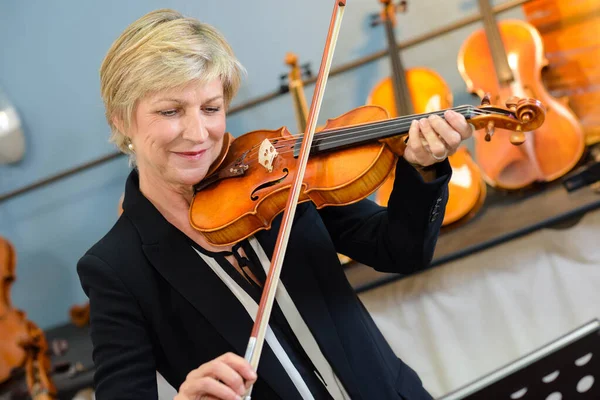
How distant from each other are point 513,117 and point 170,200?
55cm

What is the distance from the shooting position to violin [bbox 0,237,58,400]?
2.16 m

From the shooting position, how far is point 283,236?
915mm

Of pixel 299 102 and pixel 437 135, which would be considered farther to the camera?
→ pixel 299 102

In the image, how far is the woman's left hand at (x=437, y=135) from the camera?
895 mm

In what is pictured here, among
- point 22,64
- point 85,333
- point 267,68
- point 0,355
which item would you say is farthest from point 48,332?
point 267,68

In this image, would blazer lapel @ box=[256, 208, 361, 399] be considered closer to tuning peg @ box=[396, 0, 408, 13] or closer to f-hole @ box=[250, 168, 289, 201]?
f-hole @ box=[250, 168, 289, 201]

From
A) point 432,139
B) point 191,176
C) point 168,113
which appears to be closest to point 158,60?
point 168,113

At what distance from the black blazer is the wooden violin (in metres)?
0.04

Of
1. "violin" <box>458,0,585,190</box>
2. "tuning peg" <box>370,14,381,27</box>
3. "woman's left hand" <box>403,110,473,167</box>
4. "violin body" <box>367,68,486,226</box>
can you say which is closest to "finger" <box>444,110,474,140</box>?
"woman's left hand" <box>403,110,473,167</box>

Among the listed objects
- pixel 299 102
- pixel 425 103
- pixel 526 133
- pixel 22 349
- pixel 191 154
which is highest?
pixel 191 154

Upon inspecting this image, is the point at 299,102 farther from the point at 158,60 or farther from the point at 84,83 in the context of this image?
the point at 158,60

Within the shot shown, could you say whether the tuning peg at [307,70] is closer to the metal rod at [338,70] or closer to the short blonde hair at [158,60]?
the metal rod at [338,70]

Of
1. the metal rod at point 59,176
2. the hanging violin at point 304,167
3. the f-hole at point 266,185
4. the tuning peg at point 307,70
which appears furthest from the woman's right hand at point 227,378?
the metal rod at point 59,176

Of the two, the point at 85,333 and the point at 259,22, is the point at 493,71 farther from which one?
the point at 85,333
